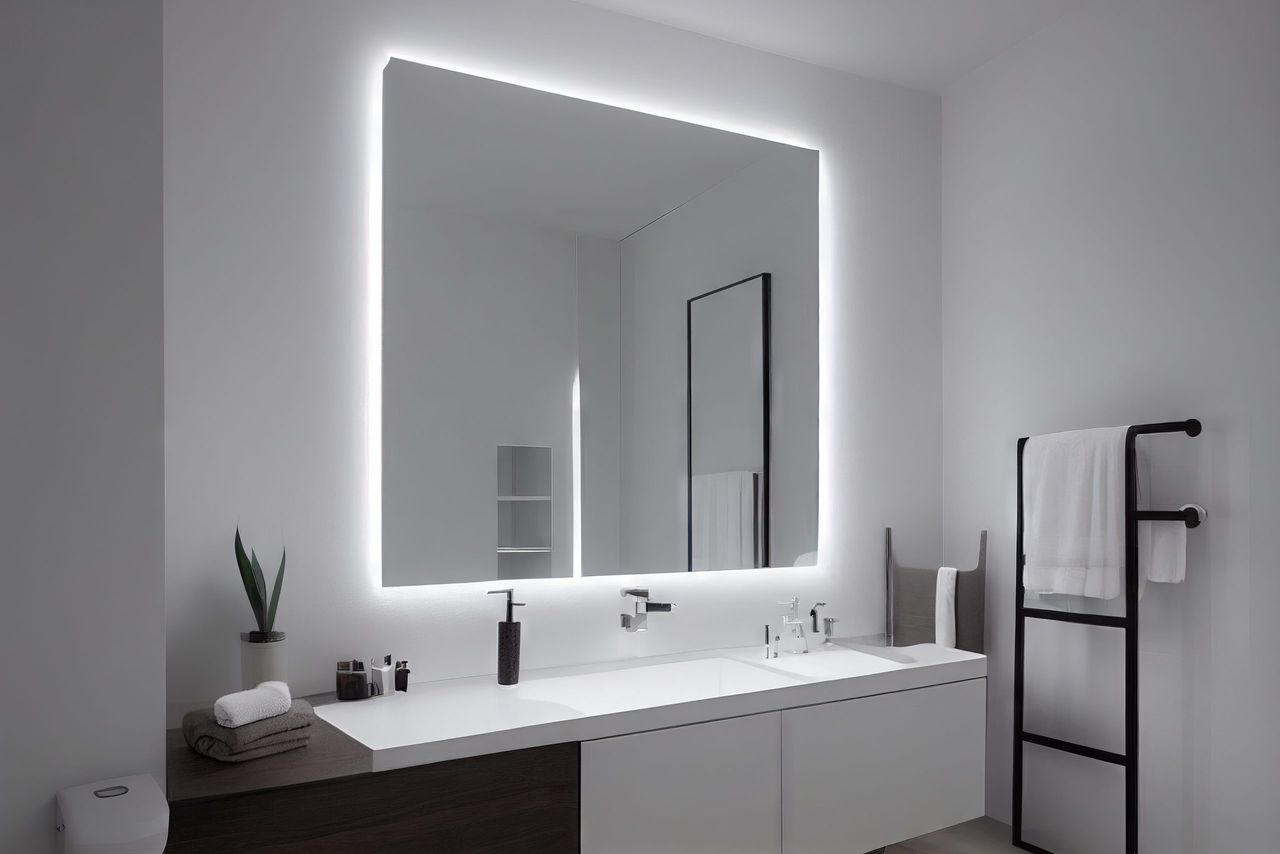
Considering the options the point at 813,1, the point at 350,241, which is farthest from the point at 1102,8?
the point at 350,241

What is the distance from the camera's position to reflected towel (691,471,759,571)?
2.72 m

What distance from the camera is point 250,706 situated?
5.59 feet

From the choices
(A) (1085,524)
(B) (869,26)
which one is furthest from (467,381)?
(A) (1085,524)

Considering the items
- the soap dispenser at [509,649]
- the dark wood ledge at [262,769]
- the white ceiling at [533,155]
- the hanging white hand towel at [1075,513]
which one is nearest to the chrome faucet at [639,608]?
the soap dispenser at [509,649]

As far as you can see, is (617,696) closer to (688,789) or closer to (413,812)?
(688,789)

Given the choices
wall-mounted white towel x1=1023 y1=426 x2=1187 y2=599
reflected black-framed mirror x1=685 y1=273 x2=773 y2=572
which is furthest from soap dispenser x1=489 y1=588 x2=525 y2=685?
wall-mounted white towel x1=1023 y1=426 x2=1187 y2=599

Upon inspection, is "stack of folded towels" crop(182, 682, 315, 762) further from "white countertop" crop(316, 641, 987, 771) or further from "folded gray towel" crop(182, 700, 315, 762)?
"white countertop" crop(316, 641, 987, 771)

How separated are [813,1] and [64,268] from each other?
7.04ft

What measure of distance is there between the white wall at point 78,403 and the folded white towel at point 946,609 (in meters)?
2.30

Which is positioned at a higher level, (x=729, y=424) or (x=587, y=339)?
(x=587, y=339)

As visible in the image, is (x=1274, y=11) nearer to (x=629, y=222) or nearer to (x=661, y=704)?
(x=629, y=222)

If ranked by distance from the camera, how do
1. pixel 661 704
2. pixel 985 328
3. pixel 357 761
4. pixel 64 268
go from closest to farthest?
pixel 64 268, pixel 357 761, pixel 661 704, pixel 985 328

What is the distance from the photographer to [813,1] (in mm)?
2652

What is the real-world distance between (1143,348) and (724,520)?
1332mm
